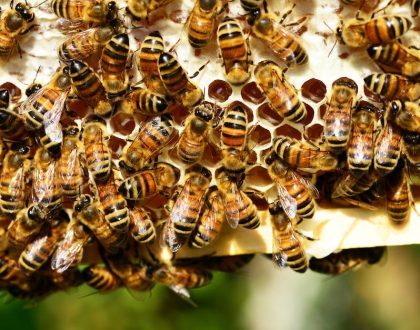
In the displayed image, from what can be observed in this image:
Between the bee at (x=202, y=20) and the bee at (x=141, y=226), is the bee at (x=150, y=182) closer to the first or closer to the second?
the bee at (x=141, y=226)

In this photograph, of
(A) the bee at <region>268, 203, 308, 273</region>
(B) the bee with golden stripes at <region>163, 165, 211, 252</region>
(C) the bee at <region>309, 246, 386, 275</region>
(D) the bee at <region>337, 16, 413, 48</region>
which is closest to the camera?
(D) the bee at <region>337, 16, 413, 48</region>

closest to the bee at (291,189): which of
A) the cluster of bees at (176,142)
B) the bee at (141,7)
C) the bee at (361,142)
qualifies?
the cluster of bees at (176,142)

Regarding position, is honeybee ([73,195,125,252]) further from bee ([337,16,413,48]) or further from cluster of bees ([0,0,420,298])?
bee ([337,16,413,48])

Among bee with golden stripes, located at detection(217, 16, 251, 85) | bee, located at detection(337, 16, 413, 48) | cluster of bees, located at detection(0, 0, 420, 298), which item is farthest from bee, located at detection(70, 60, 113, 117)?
bee, located at detection(337, 16, 413, 48)

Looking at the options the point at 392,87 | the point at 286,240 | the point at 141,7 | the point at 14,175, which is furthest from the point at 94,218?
the point at 392,87

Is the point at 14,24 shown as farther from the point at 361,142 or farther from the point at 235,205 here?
the point at 361,142

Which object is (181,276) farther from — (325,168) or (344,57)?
(344,57)
